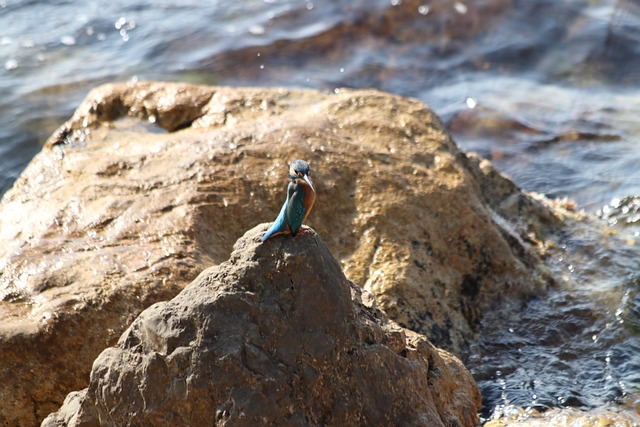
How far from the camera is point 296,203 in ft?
9.24

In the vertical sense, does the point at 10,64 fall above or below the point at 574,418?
above

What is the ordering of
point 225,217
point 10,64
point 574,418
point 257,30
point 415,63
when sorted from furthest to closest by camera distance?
point 257,30 < point 415,63 < point 10,64 < point 225,217 < point 574,418

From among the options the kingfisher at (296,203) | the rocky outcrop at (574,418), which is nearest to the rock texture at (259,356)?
the kingfisher at (296,203)

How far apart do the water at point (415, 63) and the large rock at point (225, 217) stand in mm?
1987

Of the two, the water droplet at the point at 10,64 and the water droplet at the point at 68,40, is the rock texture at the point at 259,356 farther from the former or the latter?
Answer: the water droplet at the point at 68,40

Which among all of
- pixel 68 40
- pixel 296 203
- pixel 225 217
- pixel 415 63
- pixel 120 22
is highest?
pixel 296 203

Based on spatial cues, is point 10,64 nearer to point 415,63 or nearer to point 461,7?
point 415,63

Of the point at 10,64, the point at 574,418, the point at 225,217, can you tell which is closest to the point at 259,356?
the point at 225,217

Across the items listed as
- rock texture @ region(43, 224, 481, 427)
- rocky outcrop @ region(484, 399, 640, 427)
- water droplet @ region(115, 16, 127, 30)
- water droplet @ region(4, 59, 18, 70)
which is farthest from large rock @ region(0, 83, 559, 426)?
water droplet @ region(115, 16, 127, 30)

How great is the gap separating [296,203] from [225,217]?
1.80 metres

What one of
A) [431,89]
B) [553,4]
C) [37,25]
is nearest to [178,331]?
[431,89]

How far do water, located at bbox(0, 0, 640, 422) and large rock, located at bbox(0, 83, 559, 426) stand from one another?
1.99 m

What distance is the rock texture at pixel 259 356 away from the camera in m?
2.81

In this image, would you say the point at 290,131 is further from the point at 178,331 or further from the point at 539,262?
the point at 178,331
